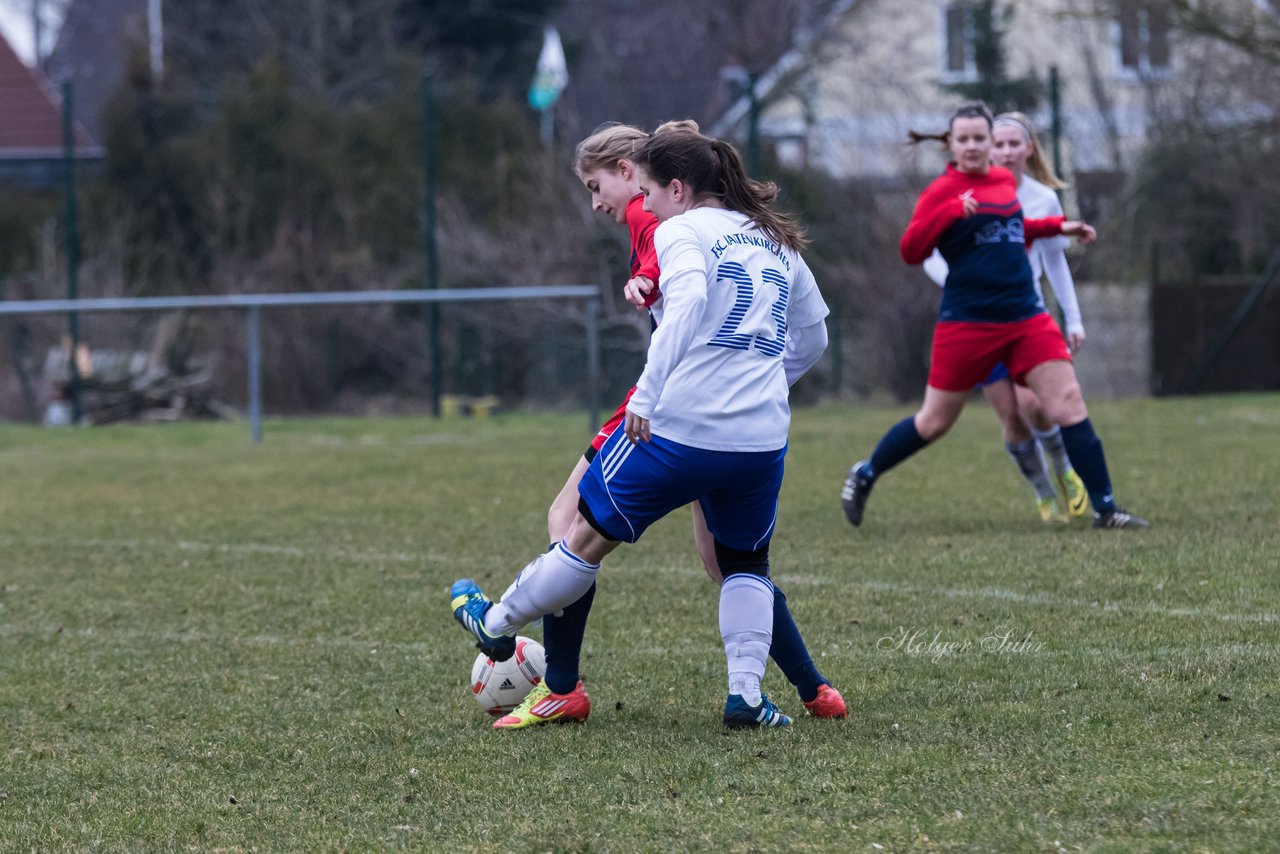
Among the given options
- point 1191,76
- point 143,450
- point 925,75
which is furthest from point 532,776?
point 925,75

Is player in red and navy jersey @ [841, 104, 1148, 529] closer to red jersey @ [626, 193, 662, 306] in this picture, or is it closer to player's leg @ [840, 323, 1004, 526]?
player's leg @ [840, 323, 1004, 526]

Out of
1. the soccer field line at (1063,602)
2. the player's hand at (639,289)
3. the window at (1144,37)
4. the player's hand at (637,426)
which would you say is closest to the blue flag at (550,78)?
the window at (1144,37)

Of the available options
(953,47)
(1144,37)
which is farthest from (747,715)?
(953,47)

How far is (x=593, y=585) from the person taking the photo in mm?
4414

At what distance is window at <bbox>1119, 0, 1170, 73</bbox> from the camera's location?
56.4 ft

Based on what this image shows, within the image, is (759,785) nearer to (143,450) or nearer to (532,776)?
(532,776)

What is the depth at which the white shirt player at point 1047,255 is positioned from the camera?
765 centimetres

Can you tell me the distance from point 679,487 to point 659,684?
904 millimetres

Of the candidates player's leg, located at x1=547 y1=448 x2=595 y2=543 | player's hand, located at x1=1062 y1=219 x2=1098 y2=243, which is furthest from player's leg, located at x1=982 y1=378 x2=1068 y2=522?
player's leg, located at x1=547 y1=448 x2=595 y2=543

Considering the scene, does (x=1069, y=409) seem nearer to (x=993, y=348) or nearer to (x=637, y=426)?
(x=993, y=348)

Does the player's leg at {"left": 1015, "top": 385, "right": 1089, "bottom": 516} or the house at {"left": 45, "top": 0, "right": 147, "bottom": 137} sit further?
the house at {"left": 45, "top": 0, "right": 147, "bottom": 137}

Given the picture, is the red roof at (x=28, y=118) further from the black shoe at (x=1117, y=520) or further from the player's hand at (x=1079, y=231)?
the black shoe at (x=1117, y=520)

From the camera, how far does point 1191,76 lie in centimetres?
1978

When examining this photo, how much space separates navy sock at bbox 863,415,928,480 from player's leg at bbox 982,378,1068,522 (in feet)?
1.26
